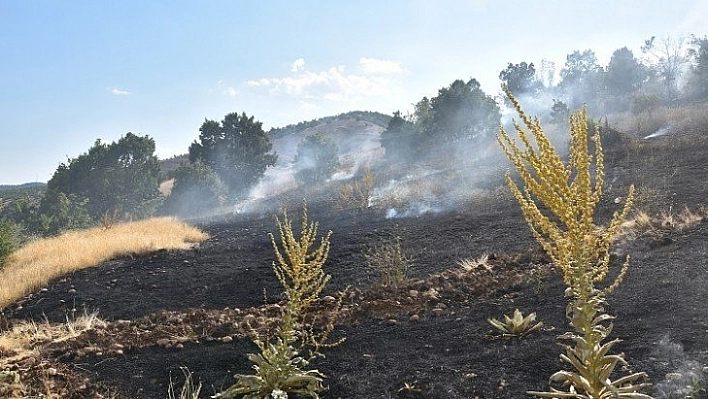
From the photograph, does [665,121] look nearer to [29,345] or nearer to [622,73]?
[622,73]

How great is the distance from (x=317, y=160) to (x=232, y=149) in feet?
15.2

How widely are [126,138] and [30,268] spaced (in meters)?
15.2

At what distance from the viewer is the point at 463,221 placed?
11164 millimetres

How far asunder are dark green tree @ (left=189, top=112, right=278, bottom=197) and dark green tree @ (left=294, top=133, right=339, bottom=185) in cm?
271

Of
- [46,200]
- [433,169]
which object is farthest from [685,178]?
[46,200]

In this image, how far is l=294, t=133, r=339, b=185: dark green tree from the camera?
86.0 feet

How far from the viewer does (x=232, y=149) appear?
83.4 ft

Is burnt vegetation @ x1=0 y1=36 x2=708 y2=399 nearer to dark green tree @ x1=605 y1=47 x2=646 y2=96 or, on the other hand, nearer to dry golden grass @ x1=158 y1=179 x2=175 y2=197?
dry golden grass @ x1=158 y1=179 x2=175 y2=197

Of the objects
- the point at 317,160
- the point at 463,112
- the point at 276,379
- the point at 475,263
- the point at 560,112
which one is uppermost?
the point at 463,112

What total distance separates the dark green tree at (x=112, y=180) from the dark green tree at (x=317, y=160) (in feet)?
25.7

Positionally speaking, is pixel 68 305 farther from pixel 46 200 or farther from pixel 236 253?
pixel 46 200

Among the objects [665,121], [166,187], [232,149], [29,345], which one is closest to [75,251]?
[29,345]

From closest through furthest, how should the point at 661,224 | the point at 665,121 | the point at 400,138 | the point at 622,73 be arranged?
the point at 661,224 < the point at 665,121 < the point at 400,138 < the point at 622,73

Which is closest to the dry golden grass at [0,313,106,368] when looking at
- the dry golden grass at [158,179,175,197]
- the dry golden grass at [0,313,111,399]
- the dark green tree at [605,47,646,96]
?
the dry golden grass at [0,313,111,399]
